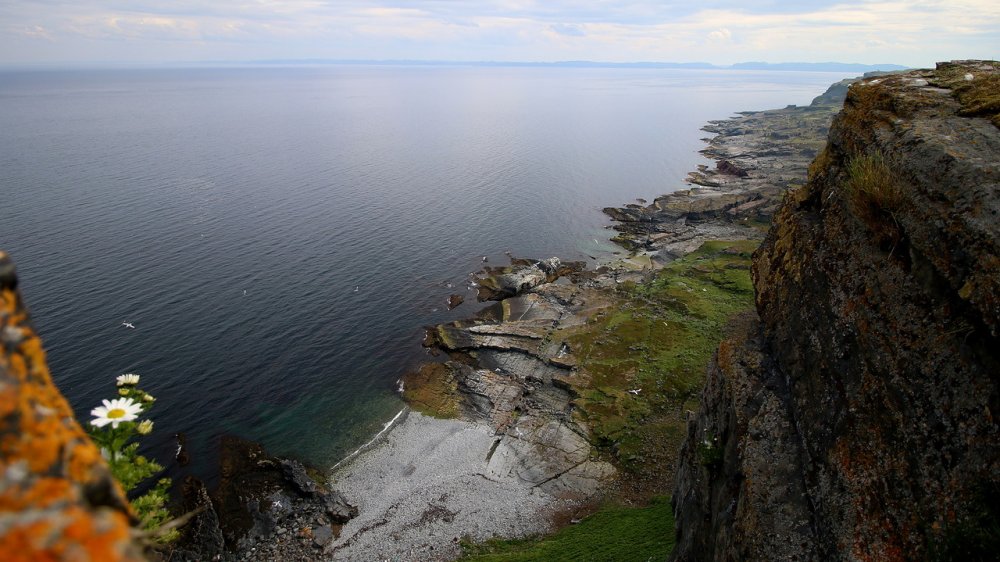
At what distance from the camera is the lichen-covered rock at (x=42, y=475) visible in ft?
8.30

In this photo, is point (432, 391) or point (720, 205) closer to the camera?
point (432, 391)

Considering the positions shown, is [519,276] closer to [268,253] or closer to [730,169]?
[268,253]

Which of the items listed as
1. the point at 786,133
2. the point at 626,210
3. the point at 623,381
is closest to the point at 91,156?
the point at 626,210

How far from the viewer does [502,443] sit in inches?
1601

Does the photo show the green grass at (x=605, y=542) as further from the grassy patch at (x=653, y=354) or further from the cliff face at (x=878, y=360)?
the cliff face at (x=878, y=360)

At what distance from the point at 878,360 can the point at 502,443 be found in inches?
1226

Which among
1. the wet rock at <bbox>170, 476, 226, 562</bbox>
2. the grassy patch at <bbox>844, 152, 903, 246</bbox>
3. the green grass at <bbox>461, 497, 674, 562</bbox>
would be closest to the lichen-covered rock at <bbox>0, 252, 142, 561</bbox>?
the grassy patch at <bbox>844, 152, 903, 246</bbox>

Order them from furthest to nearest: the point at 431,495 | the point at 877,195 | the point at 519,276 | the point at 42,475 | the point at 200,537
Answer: the point at 519,276, the point at 431,495, the point at 200,537, the point at 877,195, the point at 42,475

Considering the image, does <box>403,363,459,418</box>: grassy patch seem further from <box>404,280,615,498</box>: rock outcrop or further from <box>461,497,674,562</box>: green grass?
<box>461,497,674,562</box>: green grass

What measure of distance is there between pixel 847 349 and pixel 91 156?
15482 cm

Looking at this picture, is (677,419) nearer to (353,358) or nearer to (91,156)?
(353,358)

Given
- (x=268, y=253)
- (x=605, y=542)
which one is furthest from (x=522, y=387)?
(x=268, y=253)

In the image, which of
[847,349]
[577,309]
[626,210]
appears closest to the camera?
[847,349]

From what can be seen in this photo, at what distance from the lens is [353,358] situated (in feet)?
173
